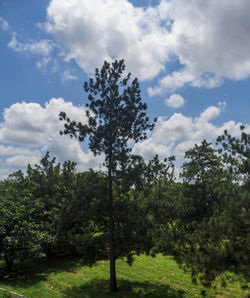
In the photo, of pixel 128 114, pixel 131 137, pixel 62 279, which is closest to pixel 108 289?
pixel 62 279

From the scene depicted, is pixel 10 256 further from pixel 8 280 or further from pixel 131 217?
pixel 131 217

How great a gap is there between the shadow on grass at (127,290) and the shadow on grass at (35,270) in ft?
11.1

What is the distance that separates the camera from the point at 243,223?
25.2ft

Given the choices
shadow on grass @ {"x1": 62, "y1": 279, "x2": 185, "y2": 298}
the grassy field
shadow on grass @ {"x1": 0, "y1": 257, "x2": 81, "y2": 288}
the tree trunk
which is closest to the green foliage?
the grassy field

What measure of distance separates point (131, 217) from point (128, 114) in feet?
20.5

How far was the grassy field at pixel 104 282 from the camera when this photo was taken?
12.0 m

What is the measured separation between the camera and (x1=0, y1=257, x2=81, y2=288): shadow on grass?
47.1ft

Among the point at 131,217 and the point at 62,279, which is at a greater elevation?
the point at 131,217

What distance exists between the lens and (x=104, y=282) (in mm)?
14117

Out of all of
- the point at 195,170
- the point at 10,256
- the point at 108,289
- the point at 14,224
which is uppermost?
the point at 195,170

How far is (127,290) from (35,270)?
8730 millimetres

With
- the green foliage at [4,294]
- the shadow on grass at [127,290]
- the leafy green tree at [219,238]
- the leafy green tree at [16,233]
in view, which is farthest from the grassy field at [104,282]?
the leafy green tree at [219,238]

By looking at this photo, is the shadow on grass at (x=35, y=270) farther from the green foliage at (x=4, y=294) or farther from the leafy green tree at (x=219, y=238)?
the leafy green tree at (x=219, y=238)

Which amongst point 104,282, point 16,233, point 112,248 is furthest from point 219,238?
point 16,233
